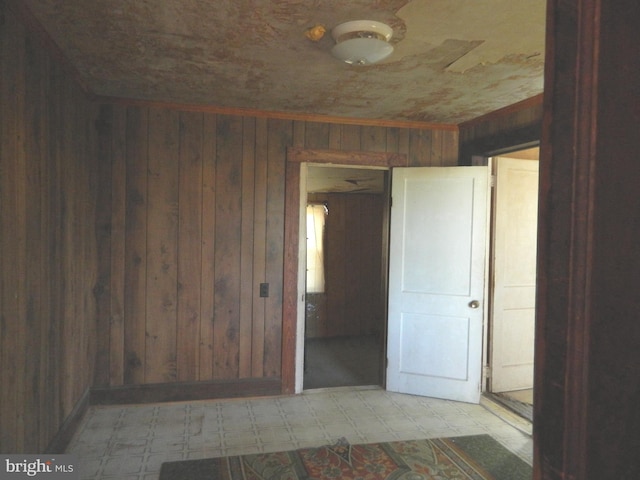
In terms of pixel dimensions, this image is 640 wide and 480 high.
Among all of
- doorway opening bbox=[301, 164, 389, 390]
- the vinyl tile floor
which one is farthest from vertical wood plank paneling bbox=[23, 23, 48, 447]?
doorway opening bbox=[301, 164, 389, 390]

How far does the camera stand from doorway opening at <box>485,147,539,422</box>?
12.5 ft

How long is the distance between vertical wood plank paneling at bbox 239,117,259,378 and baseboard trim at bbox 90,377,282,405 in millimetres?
132

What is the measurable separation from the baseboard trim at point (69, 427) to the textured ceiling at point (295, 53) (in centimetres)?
221

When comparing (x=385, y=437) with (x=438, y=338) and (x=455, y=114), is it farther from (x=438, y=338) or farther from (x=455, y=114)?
(x=455, y=114)

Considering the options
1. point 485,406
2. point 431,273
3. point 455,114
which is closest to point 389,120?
point 455,114

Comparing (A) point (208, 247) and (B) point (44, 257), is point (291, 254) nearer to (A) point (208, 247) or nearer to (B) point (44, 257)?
(A) point (208, 247)

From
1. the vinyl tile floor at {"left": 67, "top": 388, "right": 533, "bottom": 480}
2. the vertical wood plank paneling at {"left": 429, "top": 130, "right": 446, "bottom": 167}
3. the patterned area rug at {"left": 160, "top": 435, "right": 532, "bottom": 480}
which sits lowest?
the vinyl tile floor at {"left": 67, "top": 388, "right": 533, "bottom": 480}

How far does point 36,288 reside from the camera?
2.06 meters

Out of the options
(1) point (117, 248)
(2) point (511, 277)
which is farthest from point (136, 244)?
(2) point (511, 277)

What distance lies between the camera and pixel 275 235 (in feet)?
11.8

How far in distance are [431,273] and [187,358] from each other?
217 cm

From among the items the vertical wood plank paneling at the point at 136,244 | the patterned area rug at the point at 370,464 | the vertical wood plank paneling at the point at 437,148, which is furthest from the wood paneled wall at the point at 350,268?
the patterned area rug at the point at 370,464

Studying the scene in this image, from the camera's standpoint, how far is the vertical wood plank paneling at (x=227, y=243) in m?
3.46

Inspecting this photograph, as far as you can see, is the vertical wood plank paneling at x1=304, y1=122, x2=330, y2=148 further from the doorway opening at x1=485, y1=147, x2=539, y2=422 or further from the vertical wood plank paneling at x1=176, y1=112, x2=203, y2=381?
A: the doorway opening at x1=485, y1=147, x2=539, y2=422
